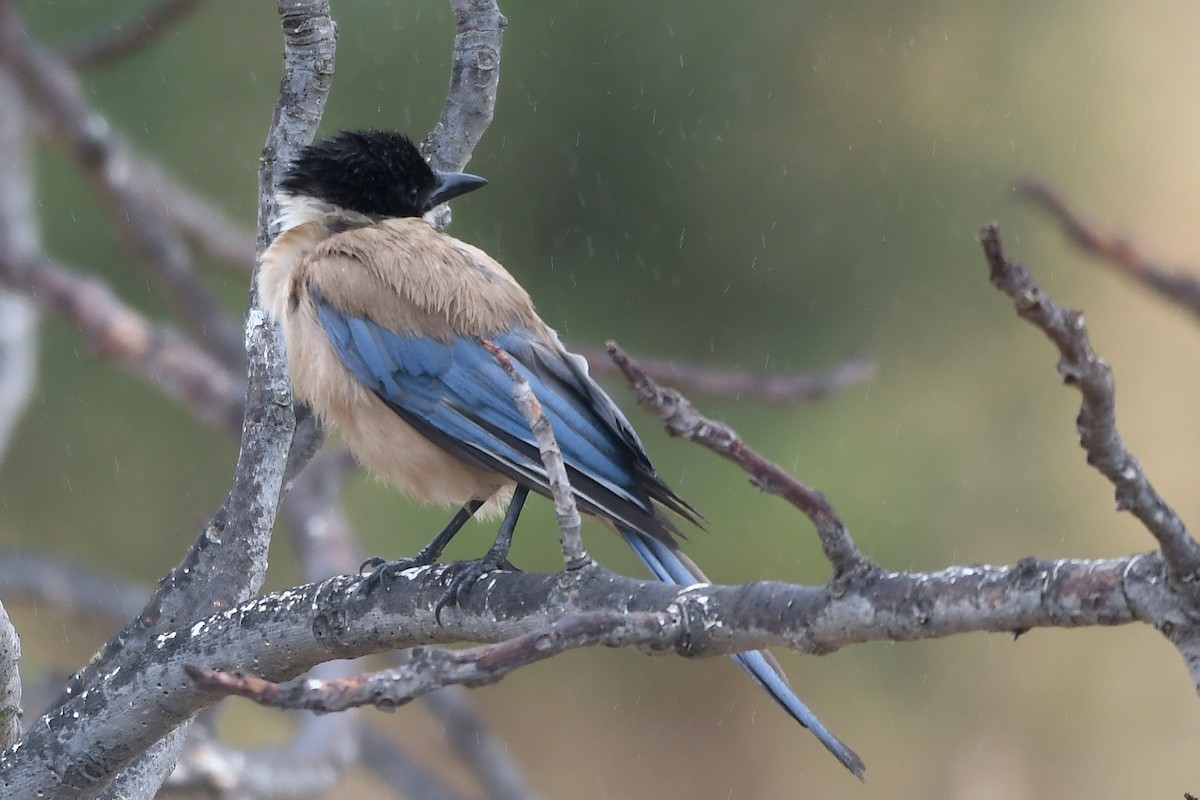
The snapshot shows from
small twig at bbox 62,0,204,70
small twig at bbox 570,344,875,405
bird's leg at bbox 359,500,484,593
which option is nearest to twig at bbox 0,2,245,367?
small twig at bbox 62,0,204,70

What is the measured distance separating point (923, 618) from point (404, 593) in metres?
0.79

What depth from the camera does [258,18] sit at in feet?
16.6

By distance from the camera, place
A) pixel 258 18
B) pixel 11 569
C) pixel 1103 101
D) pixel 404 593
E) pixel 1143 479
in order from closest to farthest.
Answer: pixel 1143 479 → pixel 404 593 → pixel 11 569 → pixel 1103 101 → pixel 258 18

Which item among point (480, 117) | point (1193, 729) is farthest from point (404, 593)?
point (1193, 729)

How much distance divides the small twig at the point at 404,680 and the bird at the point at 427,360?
897mm

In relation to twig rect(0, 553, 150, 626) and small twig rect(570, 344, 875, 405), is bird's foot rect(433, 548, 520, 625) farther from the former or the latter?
twig rect(0, 553, 150, 626)

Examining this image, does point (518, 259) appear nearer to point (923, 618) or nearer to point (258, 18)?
point (258, 18)

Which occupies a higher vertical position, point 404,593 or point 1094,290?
point 1094,290

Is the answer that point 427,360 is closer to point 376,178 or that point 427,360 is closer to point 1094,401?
point 376,178

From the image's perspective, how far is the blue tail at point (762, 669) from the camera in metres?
1.55

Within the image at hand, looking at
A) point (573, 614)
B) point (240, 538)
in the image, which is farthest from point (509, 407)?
point (573, 614)

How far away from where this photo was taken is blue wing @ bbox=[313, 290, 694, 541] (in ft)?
7.07

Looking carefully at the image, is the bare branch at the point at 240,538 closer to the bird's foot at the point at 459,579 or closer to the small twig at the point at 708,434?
the bird's foot at the point at 459,579

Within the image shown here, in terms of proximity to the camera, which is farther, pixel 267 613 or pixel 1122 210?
pixel 1122 210
